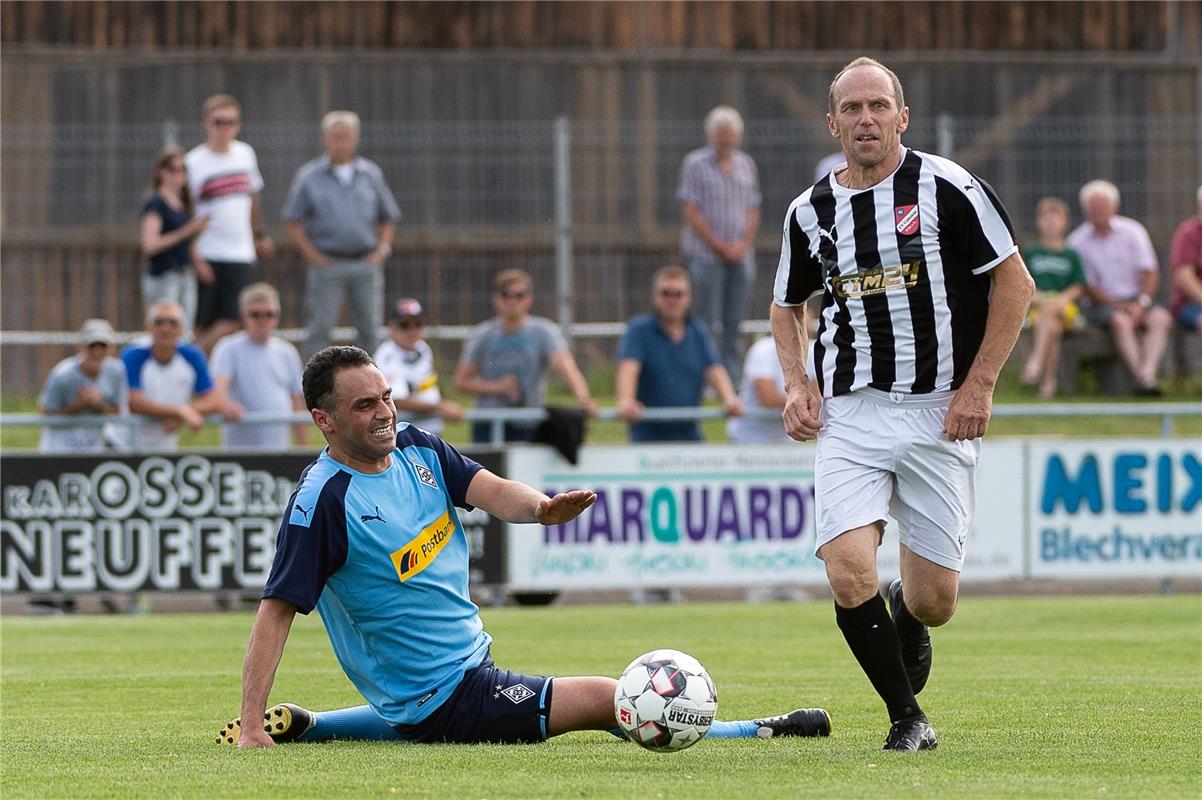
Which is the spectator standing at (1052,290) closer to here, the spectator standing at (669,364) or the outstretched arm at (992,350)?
the spectator standing at (669,364)

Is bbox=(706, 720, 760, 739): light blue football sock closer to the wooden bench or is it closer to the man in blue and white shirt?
the man in blue and white shirt

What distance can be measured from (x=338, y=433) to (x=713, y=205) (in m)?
11.1

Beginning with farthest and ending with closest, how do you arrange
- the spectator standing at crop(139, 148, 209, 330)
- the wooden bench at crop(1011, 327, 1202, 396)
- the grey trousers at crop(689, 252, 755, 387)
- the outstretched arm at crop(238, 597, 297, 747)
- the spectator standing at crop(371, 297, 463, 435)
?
the wooden bench at crop(1011, 327, 1202, 396) → the grey trousers at crop(689, 252, 755, 387) → the spectator standing at crop(139, 148, 209, 330) → the spectator standing at crop(371, 297, 463, 435) → the outstretched arm at crop(238, 597, 297, 747)

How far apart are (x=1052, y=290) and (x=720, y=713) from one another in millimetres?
12124

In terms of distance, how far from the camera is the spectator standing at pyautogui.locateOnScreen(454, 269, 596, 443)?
1509cm

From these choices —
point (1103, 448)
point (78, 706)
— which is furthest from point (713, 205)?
point (78, 706)

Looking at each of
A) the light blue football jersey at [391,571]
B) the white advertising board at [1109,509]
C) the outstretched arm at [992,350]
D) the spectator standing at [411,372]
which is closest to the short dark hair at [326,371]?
the light blue football jersey at [391,571]

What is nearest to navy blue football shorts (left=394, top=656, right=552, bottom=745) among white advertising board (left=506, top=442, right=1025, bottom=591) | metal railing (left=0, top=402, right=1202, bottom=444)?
white advertising board (left=506, top=442, right=1025, bottom=591)

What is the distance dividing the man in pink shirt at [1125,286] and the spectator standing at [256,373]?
26.0 ft

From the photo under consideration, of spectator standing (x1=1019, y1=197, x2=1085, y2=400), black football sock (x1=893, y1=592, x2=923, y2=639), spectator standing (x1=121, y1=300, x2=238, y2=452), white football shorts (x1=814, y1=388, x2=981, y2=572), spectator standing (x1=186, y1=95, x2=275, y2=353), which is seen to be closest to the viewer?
white football shorts (x1=814, y1=388, x2=981, y2=572)

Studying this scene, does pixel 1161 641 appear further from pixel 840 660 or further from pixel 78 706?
pixel 78 706

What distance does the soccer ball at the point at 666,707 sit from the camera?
259 inches

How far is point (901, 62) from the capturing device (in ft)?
74.1

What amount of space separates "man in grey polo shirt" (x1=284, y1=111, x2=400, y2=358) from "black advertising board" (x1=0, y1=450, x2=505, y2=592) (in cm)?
237
